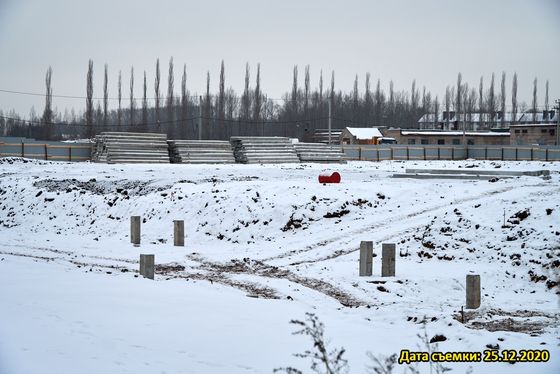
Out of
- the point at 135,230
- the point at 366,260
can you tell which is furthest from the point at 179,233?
the point at 366,260

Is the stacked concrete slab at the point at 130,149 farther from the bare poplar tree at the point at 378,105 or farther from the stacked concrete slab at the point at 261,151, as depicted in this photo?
the bare poplar tree at the point at 378,105

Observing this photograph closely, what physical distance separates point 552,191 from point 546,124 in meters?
73.0

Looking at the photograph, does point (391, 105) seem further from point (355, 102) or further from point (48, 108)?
point (48, 108)

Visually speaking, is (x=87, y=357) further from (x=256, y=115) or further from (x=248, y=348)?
(x=256, y=115)

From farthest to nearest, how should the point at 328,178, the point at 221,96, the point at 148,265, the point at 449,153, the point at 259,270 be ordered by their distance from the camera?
the point at 221,96 → the point at 449,153 → the point at 328,178 → the point at 259,270 → the point at 148,265

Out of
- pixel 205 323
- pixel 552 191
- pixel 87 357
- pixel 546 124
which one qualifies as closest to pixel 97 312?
pixel 205 323

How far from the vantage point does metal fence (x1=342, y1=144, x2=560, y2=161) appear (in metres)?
62.0

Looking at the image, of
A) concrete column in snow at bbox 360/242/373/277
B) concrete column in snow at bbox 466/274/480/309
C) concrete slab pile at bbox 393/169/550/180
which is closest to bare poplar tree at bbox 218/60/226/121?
concrete slab pile at bbox 393/169/550/180

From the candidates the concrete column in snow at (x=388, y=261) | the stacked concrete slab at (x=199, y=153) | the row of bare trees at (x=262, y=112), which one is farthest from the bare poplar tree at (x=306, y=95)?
the concrete column in snow at (x=388, y=261)

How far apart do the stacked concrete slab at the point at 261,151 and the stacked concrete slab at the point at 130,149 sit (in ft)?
18.5

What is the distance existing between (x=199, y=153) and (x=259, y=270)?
31.7 meters

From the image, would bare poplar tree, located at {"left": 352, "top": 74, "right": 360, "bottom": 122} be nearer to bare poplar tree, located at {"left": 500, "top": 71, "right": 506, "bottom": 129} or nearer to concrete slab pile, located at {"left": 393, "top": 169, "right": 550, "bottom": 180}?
bare poplar tree, located at {"left": 500, "top": 71, "right": 506, "bottom": 129}

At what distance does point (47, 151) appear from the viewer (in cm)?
5041

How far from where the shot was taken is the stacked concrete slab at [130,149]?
4709 centimetres
